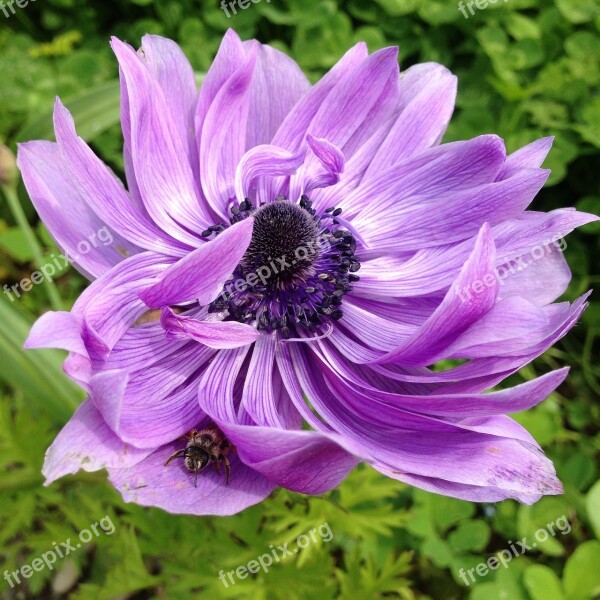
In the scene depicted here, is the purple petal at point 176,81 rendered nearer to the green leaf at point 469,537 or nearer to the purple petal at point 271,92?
the purple petal at point 271,92

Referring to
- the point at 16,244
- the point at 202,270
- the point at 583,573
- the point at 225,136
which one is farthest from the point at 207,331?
the point at 16,244

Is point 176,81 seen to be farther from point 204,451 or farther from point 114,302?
point 204,451

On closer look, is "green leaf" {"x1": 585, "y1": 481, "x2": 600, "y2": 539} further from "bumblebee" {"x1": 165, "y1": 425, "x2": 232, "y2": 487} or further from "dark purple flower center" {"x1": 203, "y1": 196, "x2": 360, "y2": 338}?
"bumblebee" {"x1": 165, "y1": 425, "x2": 232, "y2": 487}

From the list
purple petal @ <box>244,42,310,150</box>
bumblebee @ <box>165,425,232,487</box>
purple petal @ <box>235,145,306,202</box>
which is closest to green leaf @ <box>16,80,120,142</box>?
purple petal @ <box>244,42,310,150</box>

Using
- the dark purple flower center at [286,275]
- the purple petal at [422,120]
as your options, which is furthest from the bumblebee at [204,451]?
the purple petal at [422,120]

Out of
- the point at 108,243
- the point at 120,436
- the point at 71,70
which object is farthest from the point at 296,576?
the point at 71,70
